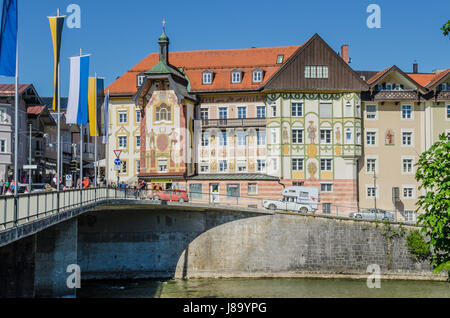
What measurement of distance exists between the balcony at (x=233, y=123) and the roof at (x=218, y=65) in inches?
132

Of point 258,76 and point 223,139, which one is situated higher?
point 258,76

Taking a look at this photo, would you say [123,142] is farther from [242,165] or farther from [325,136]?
[325,136]

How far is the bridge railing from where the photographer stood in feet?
68.6

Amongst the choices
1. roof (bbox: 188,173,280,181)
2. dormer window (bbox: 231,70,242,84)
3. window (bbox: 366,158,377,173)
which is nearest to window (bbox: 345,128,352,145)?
window (bbox: 366,158,377,173)

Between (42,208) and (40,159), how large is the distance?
51912mm

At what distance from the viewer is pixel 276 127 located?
6431 cm

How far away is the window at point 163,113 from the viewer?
64750mm

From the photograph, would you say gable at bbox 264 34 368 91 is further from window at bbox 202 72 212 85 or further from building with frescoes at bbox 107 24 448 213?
window at bbox 202 72 212 85

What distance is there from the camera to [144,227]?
55.6m

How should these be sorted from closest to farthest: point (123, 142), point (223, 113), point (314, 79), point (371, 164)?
point (314, 79) → point (371, 164) → point (223, 113) → point (123, 142)

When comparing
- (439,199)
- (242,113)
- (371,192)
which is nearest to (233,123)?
(242,113)

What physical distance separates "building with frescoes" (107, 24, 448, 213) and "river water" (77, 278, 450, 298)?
11793 millimetres

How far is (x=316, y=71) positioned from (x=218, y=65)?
1183 centimetres

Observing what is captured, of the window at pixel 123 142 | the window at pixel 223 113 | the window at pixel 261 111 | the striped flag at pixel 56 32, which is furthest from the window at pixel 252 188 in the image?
the striped flag at pixel 56 32
